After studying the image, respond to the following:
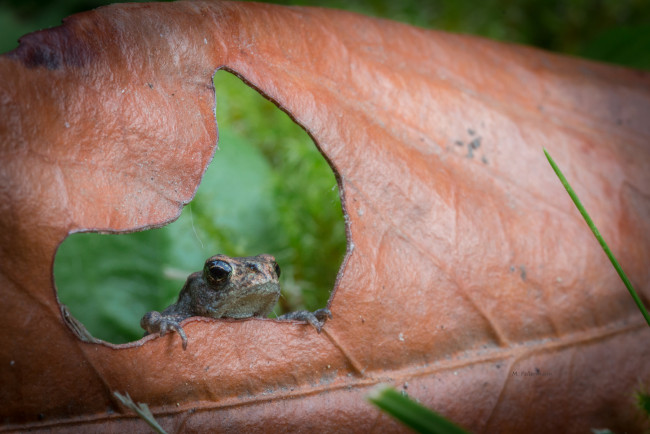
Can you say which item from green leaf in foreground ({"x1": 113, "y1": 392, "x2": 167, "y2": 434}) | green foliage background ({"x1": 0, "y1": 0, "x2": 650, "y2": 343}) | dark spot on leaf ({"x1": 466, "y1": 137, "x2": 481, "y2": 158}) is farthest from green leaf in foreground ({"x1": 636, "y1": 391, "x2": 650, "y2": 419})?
green leaf in foreground ({"x1": 113, "y1": 392, "x2": 167, "y2": 434})

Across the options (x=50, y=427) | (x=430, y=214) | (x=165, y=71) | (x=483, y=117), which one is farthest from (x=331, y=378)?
(x=483, y=117)

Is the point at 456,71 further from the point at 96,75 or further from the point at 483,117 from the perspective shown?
the point at 96,75

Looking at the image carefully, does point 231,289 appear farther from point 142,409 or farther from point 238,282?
point 142,409

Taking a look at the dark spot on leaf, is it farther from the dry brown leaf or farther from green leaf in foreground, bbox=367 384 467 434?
green leaf in foreground, bbox=367 384 467 434

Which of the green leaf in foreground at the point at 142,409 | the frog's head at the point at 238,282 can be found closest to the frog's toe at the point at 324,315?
the green leaf in foreground at the point at 142,409

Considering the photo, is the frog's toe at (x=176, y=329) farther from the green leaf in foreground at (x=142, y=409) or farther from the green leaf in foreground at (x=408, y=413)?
the green leaf in foreground at (x=408, y=413)

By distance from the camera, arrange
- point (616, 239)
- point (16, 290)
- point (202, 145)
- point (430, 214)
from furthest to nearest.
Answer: point (616, 239), point (430, 214), point (202, 145), point (16, 290)

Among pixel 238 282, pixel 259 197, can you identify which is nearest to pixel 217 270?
pixel 238 282
